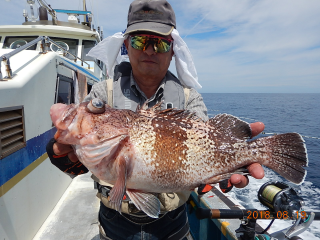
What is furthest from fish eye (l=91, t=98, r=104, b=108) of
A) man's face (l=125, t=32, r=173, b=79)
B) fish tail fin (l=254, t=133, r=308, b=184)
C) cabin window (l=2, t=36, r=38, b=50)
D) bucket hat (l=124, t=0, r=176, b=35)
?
cabin window (l=2, t=36, r=38, b=50)

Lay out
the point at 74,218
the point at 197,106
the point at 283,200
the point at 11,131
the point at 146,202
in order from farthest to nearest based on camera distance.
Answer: the point at 74,218 < the point at 11,131 < the point at 283,200 < the point at 197,106 < the point at 146,202

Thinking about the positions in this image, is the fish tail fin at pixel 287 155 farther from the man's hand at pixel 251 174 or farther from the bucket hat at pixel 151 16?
the bucket hat at pixel 151 16

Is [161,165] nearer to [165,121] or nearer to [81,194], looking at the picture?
[165,121]

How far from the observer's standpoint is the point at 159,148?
176cm

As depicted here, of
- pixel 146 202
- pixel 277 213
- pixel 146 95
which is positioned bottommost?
pixel 277 213

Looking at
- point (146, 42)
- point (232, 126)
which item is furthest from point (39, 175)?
point (232, 126)

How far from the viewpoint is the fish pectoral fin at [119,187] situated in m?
1.56

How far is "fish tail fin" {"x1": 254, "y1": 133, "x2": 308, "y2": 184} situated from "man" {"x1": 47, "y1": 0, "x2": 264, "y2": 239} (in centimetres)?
18

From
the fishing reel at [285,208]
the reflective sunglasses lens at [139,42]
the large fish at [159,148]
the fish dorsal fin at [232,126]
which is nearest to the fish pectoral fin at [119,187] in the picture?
the large fish at [159,148]

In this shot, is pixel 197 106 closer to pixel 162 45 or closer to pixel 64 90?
pixel 162 45

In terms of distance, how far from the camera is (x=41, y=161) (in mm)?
3785

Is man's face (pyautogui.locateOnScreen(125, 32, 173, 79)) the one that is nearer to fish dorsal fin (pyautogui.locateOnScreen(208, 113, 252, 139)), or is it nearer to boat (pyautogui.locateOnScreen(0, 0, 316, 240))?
fish dorsal fin (pyautogui.locateOnScreen(208, 113, 252, 139))

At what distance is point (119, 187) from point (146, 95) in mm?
1210

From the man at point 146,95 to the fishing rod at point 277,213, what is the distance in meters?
0.82
